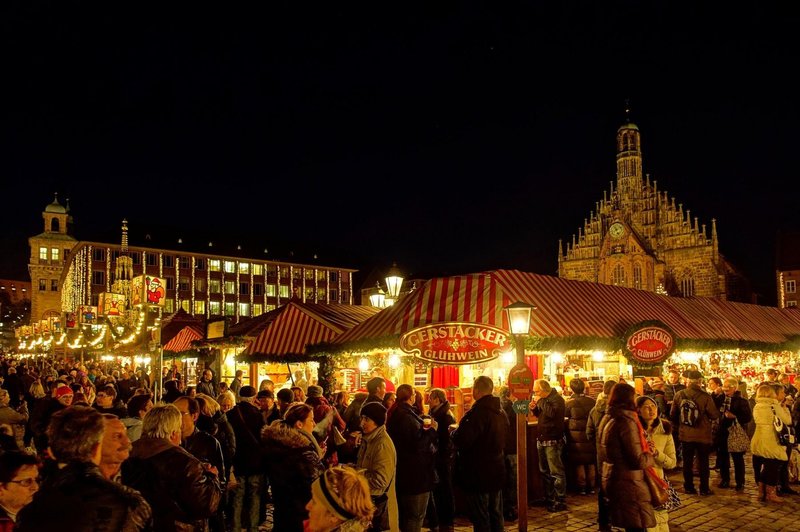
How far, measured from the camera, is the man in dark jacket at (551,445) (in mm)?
8789

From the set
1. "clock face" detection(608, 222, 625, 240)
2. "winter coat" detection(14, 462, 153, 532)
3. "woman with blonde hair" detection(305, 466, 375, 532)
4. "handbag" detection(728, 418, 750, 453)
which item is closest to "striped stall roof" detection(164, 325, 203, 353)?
"handbag" detection(728, 418, 750, 453)

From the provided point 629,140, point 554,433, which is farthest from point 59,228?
point 554,433

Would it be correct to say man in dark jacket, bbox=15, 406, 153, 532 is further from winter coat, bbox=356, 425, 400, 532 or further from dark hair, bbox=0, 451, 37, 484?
winter coat, bbox=356, 425, 400, 532

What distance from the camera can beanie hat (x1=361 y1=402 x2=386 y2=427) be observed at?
5453 mm

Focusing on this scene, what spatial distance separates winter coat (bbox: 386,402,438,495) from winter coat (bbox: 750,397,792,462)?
501 centimetres

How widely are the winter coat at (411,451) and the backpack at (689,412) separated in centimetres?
492

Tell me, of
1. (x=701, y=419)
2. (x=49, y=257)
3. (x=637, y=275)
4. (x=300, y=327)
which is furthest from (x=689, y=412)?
(x=49, y=257)

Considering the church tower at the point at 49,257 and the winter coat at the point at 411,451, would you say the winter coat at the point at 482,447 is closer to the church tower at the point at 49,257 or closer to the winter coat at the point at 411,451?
the winter coat at the point at 411,451

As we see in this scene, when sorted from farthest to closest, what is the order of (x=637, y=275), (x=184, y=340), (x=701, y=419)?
(x=637, y=275) < (x=184, y=340) < (x=701, y=419)

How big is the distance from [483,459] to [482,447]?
0.36 feet

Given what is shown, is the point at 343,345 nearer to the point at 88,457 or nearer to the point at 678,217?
the point at 88,457

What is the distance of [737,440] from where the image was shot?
9586mm

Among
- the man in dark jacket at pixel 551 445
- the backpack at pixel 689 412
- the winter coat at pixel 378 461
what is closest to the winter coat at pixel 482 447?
the winter coat at pixel 378 461

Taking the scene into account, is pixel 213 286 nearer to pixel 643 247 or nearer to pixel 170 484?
pixel 643 247
